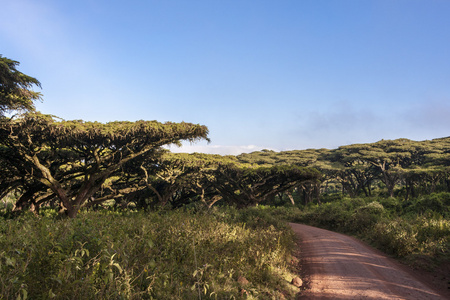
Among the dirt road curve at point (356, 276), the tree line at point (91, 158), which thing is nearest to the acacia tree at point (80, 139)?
the tree line at point (91, 158)

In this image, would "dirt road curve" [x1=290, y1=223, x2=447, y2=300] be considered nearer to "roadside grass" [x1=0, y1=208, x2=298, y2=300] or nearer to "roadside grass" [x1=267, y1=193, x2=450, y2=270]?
"roadside grass" [x1=267, y1=193, x2=450, y2=270]

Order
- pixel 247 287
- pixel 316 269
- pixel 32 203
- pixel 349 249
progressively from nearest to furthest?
pixel 247 287 < pixel 316 269 < pixel 349 249 < pixel 32 203

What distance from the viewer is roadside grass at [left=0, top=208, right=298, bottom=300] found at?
383cm

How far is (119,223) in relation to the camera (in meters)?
7.58

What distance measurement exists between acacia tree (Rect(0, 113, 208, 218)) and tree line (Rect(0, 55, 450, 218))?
6 centimetres

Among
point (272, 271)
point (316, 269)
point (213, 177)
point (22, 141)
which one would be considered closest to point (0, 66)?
point (22, 141)

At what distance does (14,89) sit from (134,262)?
13151 millimetres

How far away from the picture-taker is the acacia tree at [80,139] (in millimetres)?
15211

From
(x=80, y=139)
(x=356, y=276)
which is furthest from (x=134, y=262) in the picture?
(x=80, y=139)

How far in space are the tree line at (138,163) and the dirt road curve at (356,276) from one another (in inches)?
315

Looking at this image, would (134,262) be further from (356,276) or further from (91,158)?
(91,158)

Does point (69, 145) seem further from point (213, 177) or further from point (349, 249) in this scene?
point (349, 249)

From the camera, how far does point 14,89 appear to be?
13273 millimetres

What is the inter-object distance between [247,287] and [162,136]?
13.7 m
